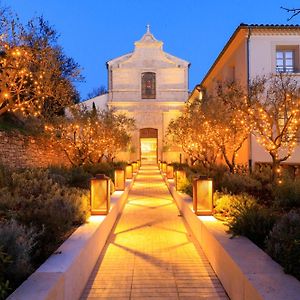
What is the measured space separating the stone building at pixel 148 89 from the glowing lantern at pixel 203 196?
96.2 ft

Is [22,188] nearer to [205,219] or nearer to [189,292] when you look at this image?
[205,219]

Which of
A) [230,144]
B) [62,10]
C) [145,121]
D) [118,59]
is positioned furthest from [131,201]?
[62,10]

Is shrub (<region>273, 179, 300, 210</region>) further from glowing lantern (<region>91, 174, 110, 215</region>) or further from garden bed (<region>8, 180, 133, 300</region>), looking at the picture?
garden bed (<region>8, 180, 133, 300</region>)

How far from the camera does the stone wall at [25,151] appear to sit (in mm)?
17219

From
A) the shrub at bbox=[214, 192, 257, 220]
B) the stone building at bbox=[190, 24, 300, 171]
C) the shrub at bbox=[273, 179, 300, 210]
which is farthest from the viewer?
the stone building at bbox=[190, 24, 300, 171]

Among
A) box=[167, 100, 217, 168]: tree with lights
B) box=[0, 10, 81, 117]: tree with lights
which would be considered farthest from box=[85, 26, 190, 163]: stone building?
box=[0, 10, 81, 117]: tree with lights

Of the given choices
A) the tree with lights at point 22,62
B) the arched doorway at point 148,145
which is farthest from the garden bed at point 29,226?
the arched doorway at point 148,145

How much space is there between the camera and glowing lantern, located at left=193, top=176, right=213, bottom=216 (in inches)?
314

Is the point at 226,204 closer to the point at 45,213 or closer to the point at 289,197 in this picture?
the point at 289,197

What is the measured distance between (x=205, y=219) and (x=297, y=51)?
48.5 feet

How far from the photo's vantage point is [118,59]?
39.2 m

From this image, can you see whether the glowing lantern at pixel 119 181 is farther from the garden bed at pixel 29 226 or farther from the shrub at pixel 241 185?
the garden bed at pixel 29 226

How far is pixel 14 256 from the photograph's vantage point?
12.8 ft

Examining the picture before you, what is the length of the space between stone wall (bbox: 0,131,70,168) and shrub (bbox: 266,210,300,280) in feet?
41.5
